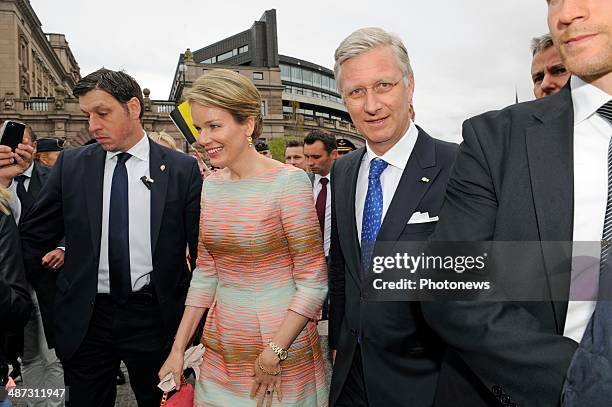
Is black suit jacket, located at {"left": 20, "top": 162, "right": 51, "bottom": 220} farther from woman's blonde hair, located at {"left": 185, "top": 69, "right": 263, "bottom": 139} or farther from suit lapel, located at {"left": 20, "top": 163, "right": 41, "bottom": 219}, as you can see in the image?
woman's blonde hair, located at {"left": 185, "top": 69, "right": 263, "bottom": 139}

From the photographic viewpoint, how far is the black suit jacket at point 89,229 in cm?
289

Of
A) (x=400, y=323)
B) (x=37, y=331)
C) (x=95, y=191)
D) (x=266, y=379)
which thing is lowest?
(x=37, y=331)

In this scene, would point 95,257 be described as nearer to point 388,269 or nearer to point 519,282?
point 388,269

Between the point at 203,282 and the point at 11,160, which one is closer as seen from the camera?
the point at 203,282

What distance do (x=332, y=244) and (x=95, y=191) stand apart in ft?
4.76

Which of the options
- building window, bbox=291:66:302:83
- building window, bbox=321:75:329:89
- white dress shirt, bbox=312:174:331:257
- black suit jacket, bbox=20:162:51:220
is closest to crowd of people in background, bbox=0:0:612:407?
black suit jacket, bbox=20:162:51:220

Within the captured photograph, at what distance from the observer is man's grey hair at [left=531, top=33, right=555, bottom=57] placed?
2888 mm

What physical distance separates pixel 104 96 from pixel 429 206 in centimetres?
204

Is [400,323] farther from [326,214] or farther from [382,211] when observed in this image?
[326,214]

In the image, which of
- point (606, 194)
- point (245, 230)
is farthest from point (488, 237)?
point (245, 230)

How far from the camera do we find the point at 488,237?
49.1 inches

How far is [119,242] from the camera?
9.65ft

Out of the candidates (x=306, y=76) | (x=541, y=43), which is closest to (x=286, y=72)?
(x=306, y=76)

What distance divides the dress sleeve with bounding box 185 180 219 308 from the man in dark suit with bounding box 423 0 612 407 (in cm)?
154
